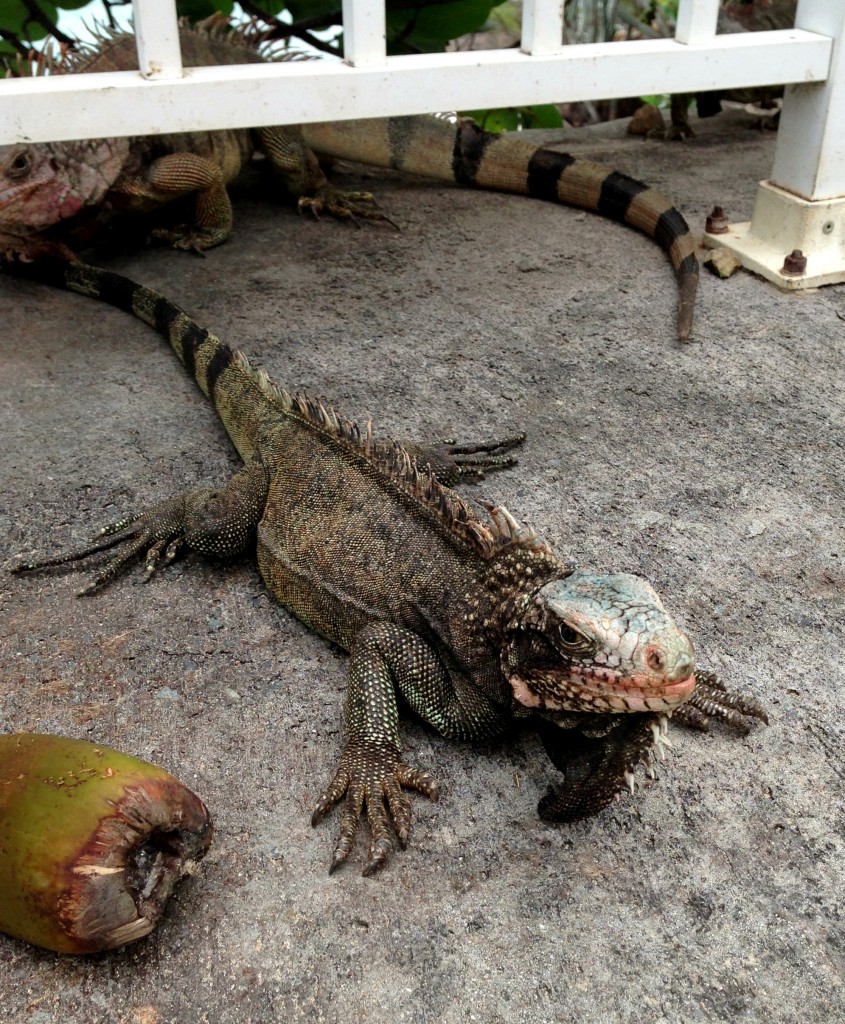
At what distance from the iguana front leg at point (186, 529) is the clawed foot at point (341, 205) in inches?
94.5

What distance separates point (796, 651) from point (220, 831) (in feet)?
4.91

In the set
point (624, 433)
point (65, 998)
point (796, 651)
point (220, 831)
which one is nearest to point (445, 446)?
point (624, 433)

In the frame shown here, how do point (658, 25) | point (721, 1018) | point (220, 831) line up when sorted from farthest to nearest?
point (658, 25) < point (220, 831) < point (721, 1018)

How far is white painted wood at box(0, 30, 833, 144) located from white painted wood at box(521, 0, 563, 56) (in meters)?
0.04

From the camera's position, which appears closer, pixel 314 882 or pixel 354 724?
pixel 314 882

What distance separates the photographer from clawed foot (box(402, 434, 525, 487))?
A: 3133 mm

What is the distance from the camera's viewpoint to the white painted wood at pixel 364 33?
3537 millimetres

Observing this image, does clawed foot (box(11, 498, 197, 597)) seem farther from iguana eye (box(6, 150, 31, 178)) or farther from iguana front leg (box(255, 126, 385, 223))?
iguana front leg (box(255, 126, 385, 223))

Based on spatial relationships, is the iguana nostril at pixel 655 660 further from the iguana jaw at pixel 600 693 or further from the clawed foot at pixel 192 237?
the clawed foot at pixel 192 237

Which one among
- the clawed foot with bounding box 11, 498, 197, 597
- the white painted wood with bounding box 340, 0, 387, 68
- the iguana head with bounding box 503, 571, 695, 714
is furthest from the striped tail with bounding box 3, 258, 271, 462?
the iguana head with bounding box 503, 571, 695, 714

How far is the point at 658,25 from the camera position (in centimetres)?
829

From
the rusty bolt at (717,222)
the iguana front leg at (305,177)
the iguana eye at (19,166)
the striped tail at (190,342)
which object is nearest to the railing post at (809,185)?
the rusty bolt at (717,222)

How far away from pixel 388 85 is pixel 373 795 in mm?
2603

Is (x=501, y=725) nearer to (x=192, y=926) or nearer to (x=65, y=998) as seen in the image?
(x=192, y=926)
